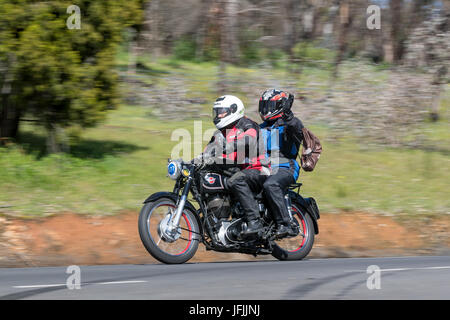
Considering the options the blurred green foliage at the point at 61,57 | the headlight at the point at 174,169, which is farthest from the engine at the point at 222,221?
the blurred green foliage at the point at 61,57

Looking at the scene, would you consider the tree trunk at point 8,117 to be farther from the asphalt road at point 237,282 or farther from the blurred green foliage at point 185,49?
the blurred green foliage at point 185,49

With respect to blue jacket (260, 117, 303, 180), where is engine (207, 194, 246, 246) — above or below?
below

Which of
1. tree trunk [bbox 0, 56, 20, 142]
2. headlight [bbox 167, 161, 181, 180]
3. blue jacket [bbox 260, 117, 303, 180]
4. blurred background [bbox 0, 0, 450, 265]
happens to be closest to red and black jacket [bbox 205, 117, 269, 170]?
blue jacket [bbox 260, 117, 303, 180]

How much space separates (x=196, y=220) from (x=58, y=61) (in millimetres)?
5277

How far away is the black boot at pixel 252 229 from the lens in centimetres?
898

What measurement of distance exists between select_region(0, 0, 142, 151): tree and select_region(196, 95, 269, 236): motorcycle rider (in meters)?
4.66

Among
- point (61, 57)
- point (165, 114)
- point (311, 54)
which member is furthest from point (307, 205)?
point (311, 54)

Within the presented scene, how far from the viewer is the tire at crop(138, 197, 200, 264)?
8.22 metres

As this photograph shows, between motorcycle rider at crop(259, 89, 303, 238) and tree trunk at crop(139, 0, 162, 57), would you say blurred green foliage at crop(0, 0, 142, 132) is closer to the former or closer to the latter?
motorcycle rider at crop(259, 89, 303, 238)

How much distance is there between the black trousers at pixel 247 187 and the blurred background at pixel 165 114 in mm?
2550

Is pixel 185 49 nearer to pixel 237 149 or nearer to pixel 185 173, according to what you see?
pixel 237 149

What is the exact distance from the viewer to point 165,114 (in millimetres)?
20312

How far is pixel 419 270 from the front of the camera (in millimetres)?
8562

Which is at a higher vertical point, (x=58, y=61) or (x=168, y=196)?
(x=58, y=61)
